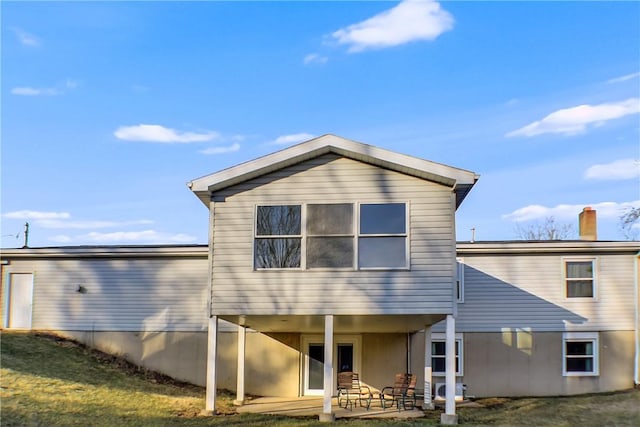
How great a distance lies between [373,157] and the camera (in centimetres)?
1246

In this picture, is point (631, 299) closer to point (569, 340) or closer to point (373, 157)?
point (569, 340)

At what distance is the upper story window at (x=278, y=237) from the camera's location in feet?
41.8

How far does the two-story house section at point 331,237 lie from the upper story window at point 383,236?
0.8 inches

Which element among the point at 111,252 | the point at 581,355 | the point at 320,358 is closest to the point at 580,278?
the point at 581,355

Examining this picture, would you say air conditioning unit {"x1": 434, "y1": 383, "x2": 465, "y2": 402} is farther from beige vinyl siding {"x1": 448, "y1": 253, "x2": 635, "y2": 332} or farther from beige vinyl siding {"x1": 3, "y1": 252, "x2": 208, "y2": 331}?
beige vinyl siding {"x1": 3, "y1": 252, "x2": 208, "y2": 331}

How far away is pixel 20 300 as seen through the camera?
59.8 ft

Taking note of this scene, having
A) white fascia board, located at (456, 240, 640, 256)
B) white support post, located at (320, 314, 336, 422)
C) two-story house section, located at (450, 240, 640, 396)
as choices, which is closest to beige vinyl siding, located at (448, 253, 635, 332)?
two-story house section, located at (450, 240, 640, 396)

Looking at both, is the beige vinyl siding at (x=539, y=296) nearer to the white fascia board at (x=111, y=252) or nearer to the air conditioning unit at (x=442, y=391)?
the air conditioning unit at (x=442, y=391)

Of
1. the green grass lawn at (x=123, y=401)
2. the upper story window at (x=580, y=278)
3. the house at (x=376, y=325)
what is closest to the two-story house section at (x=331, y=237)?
the green grass lawn at (x=123, y=401)

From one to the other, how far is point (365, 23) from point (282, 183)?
4758 mm

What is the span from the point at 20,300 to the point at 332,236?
34.8ft

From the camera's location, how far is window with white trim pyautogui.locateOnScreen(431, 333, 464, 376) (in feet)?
57.6

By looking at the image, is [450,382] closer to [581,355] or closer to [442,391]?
[442,391]

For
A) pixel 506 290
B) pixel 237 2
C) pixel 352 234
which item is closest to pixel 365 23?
pixel 237 2
